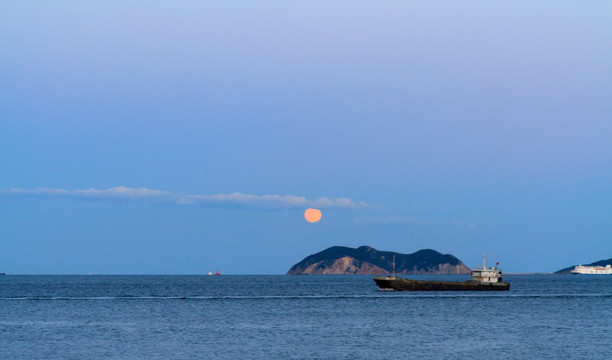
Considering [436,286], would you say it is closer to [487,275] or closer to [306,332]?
[487,275]

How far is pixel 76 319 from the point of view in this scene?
326 feet

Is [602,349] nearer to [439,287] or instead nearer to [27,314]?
[27,314]

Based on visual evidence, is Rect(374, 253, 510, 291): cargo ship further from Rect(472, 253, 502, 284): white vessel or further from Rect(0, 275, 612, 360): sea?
Rect(0, 275, 612, 360): sea

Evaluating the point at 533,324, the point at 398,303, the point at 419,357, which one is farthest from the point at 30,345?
the point at 398,303

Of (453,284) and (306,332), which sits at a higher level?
(453,284)

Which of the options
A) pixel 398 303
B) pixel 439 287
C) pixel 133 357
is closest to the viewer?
pixel 133 357

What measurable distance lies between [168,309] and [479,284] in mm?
98528

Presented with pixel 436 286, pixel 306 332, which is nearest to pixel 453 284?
pixel 436 286

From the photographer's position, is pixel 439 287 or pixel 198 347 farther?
pixel 439 287

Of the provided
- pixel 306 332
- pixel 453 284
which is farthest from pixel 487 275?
pixel 306 332

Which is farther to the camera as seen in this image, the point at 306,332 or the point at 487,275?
the point at 487,275

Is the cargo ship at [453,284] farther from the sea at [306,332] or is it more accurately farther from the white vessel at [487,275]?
the sea at [306,332]

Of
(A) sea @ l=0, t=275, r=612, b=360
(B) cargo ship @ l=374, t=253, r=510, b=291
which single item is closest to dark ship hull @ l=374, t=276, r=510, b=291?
(B) cargo ship @ l=374, t=253, r=510, b=291

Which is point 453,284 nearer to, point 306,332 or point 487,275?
point 487,275
